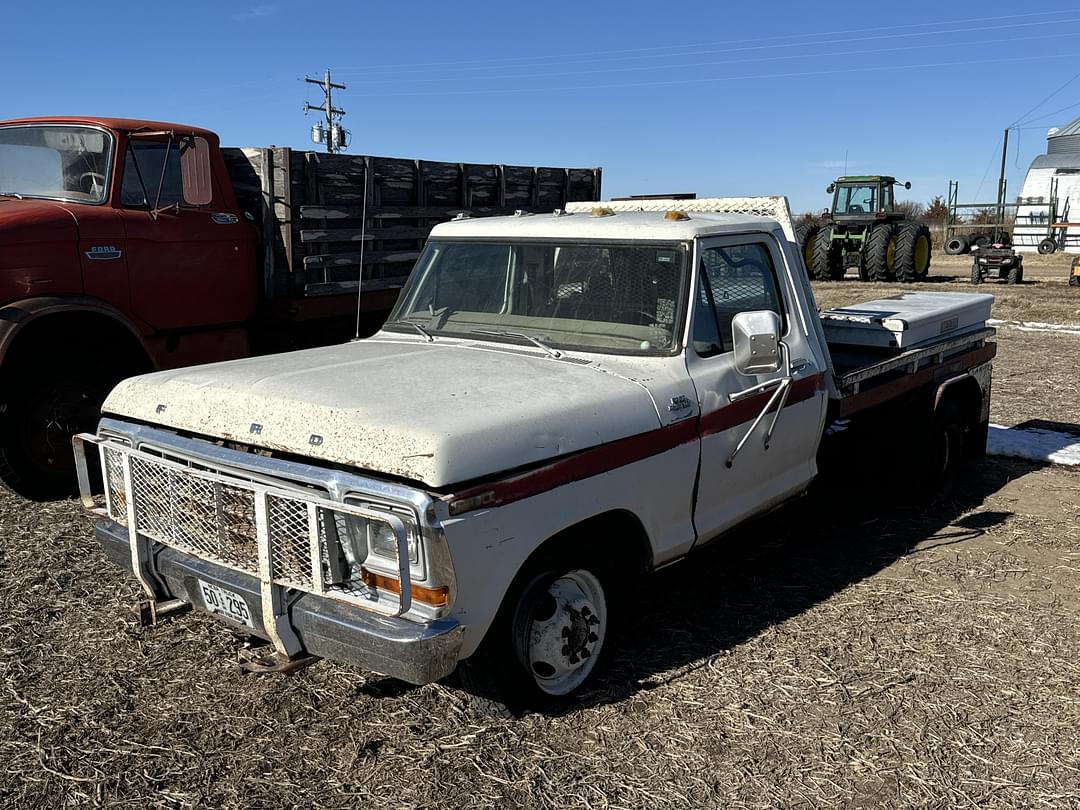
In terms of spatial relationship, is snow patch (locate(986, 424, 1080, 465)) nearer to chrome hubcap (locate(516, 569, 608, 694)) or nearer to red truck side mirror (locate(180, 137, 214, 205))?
chrome hubcap (locate(516, 569, 608, 694))

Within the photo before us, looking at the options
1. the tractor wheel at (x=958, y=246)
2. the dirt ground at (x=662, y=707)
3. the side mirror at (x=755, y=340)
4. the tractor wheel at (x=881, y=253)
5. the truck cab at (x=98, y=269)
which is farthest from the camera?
the tractor wheel at (x=958, y=246)

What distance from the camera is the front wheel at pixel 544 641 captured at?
3391 millimetres

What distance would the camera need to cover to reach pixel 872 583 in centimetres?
504

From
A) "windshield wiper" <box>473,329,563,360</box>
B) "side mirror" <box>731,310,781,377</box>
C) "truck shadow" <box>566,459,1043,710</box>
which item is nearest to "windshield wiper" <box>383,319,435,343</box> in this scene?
"windshield wiper" <box>473,329,563,360</box>

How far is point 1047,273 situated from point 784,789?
1141 inches

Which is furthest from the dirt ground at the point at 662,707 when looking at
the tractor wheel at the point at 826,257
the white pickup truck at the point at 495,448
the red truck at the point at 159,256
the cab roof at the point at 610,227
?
the tractor wheel at the point at 826,257

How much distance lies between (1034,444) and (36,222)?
7449mm

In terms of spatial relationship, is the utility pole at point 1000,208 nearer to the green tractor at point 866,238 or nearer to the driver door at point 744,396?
the green tractor at point 866,238

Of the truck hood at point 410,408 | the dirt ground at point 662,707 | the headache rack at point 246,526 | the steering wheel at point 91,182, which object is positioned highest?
the steering wheel at point 91,182

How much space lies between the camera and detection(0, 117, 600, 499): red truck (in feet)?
19.9

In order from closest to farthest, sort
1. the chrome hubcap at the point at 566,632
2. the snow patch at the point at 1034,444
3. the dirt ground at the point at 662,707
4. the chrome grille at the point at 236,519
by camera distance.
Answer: the chrome grille at the point at 236,519, the dirt ground at the point at 662,707, the chrome hubcap at the point at 566,632, the snow patch at the point at 1034,444

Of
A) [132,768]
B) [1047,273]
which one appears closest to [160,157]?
[132,768]

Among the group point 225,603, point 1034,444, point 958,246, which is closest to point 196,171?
point 225,603

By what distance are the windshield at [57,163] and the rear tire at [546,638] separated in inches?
185
